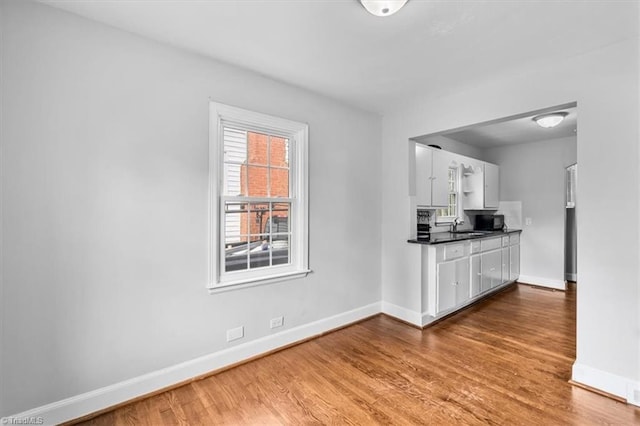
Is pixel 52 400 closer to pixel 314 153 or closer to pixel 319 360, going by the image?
pixel 319 360

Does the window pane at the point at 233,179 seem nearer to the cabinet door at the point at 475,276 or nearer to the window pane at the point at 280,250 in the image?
the window pane at the point at 280,250

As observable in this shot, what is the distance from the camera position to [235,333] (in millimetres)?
2580

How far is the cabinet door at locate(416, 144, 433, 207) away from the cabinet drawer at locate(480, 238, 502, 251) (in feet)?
3.46

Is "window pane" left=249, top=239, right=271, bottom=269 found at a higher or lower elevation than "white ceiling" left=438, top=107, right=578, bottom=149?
lower

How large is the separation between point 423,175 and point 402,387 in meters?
2.66

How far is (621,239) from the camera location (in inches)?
83.7

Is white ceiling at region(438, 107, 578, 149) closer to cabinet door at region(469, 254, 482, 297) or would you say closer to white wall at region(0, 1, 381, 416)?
cabinet door at region(469, 254, 482, 297)

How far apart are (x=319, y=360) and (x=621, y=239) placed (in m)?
2.51

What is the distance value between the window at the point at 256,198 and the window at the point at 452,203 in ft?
9.44

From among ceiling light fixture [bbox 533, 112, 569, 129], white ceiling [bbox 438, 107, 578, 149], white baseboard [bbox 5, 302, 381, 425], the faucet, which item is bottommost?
white baseboard [bbox 5, 302, 381, 425]

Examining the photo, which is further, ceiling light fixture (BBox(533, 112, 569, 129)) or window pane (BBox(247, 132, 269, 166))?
ceiling light fixture (BBox(533, 112, 569, 129))

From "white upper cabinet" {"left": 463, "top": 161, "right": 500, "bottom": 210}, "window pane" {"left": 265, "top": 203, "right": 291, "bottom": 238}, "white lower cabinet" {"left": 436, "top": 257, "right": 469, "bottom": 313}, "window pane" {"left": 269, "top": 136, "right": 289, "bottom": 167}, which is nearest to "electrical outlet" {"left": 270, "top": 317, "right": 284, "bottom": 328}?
"window pane" {"left": 265, "top": 203, "right": 291, "bottom": 238}

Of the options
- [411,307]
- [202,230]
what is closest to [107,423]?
[202,230]

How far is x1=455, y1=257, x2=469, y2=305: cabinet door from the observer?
377 cm
